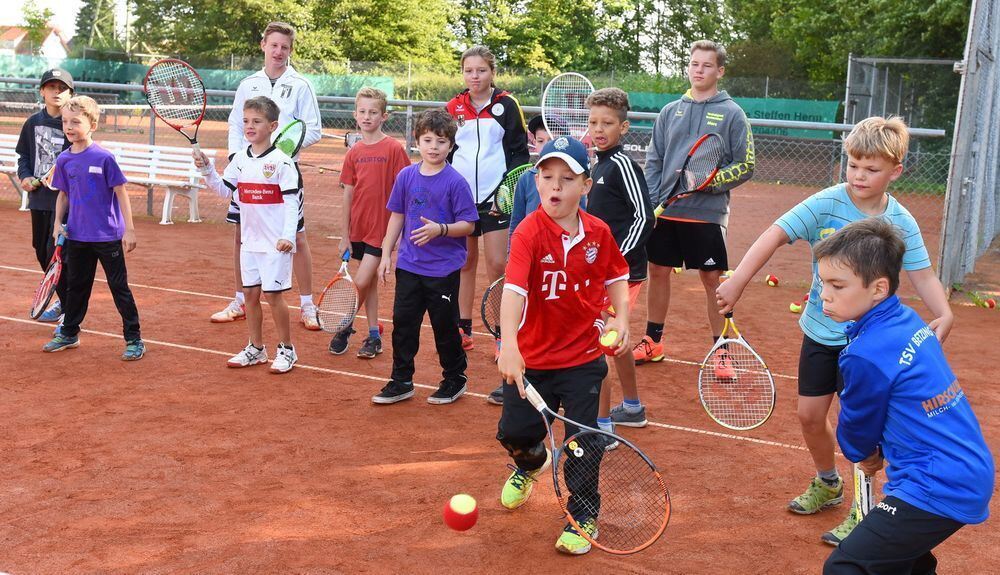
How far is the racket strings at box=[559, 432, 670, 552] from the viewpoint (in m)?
3.80

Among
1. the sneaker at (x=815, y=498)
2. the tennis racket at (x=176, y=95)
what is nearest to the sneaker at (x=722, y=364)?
the sneaker at (x=815, y=498)

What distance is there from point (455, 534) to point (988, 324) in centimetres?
693

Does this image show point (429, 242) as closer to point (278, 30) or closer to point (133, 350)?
point (133, 350)

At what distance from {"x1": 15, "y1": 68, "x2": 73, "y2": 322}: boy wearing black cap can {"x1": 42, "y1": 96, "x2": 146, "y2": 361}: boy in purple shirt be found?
3.15 feet

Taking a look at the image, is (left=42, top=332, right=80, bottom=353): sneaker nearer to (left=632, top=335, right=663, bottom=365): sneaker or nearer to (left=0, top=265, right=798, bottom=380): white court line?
(left=0, top=265, right=798, bottom=380): white court line

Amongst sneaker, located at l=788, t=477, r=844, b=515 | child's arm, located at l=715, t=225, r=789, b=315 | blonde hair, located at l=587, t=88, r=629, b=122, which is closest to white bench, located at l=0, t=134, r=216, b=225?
blonde hair, located at l=587, t=88, r=629, b=122

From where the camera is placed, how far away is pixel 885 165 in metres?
3.93

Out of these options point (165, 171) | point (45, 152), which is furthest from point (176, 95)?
point (165, 171)

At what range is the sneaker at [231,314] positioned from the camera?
26.2 feet

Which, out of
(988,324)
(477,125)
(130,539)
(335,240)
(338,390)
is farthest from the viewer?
(335,240)

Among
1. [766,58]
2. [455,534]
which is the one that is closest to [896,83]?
[766,58]

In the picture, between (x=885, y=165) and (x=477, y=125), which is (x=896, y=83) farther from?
(x=885, y=165)

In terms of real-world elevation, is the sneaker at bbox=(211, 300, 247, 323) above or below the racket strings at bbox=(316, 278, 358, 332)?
below

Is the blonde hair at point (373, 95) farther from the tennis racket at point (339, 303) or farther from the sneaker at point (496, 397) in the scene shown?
the sneaker at point (496, 397)
